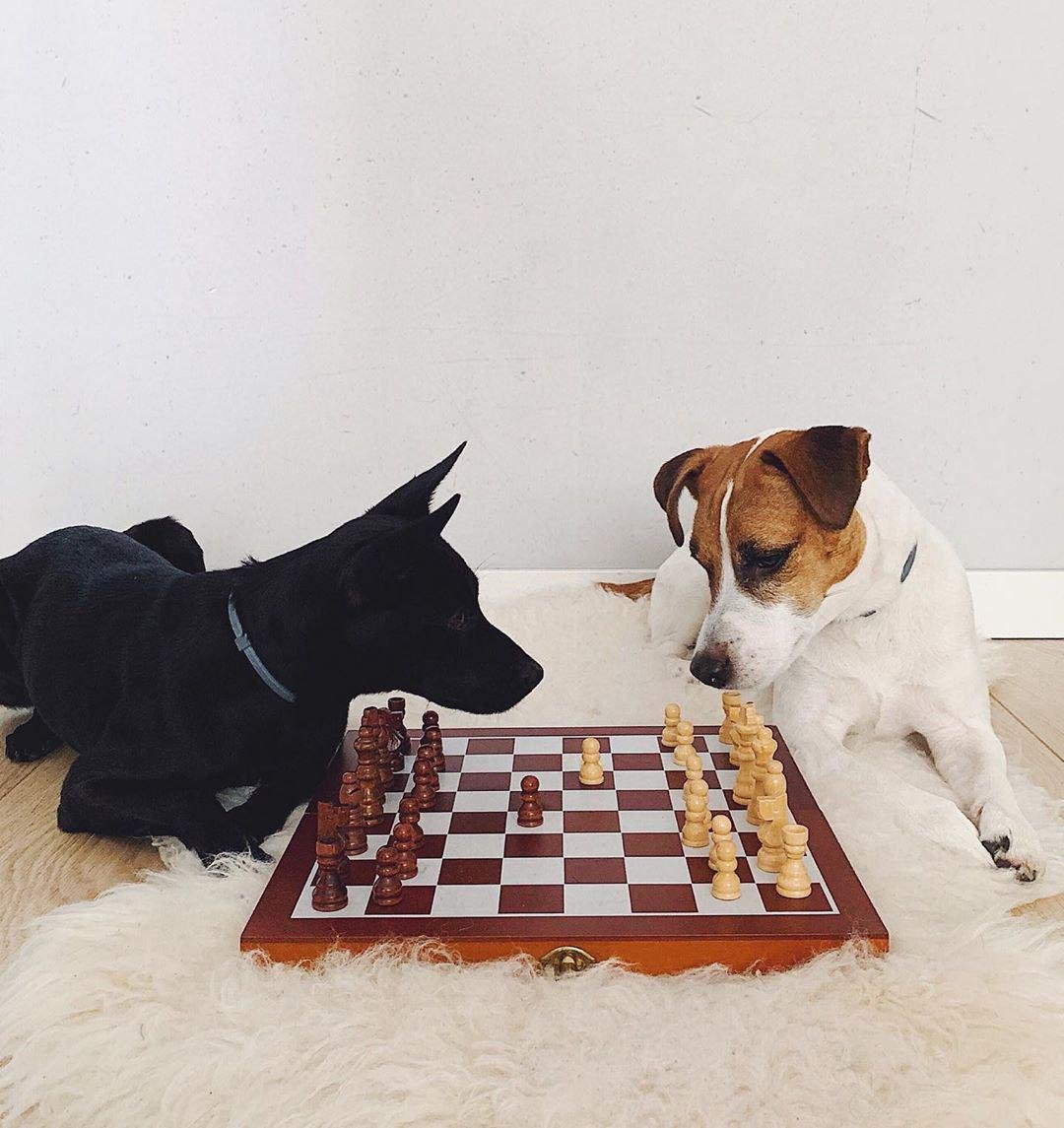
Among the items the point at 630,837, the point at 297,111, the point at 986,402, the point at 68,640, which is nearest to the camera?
the point at 630,837

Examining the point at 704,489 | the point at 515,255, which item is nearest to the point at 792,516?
the point at 704,489

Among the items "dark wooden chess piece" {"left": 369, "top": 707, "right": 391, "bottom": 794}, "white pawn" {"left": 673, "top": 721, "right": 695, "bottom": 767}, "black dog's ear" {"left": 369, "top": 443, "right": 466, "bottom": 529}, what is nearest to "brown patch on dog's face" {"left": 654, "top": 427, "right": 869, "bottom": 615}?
"white pawn" {"left": 673, "top": 721, "right": 695, "bottom": 767}

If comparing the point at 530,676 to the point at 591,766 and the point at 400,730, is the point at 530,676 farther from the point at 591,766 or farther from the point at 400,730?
the point at 400,730

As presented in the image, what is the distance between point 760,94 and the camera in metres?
2.41

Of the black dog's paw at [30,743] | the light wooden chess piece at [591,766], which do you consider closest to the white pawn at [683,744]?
the light wooden chess piece at [591,766]

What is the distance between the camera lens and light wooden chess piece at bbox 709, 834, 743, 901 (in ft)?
4.05

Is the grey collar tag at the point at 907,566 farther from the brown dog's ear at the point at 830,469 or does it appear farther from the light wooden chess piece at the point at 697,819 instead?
the light wooden chess piece at the point at 697,819

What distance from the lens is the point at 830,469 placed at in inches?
62.0

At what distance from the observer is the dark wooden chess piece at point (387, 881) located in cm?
124

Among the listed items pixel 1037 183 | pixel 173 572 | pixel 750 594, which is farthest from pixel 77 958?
pixel 1037 183

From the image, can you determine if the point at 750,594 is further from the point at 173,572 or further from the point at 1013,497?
the point at 1013,497

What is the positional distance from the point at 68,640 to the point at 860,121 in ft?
6.52

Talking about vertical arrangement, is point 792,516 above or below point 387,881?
above

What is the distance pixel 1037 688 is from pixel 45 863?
195cm
